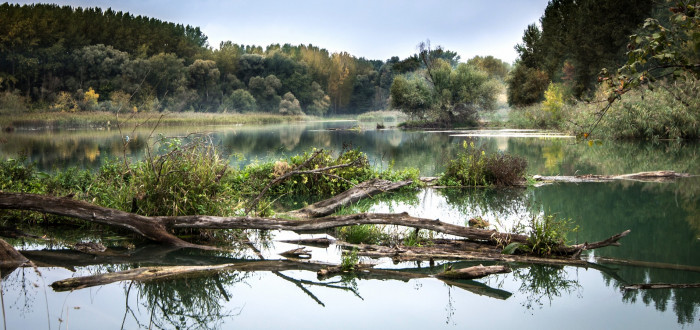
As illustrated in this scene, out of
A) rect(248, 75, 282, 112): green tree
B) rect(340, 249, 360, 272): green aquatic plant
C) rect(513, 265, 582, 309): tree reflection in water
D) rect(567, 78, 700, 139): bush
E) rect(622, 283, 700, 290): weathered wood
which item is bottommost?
rect(513, 265, 582, 309): tree reflection in water

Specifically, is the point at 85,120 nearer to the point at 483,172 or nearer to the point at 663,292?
the point at 483,172

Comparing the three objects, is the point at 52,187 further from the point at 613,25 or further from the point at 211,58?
the point at 211,58

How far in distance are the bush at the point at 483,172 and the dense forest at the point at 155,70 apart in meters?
25.9

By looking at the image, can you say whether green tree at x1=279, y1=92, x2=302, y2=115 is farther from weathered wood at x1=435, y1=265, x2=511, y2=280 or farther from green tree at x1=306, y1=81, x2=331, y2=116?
weathered wood at x1=435, y1=265, x2=511, y2=280

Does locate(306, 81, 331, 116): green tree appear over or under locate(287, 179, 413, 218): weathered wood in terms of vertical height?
over

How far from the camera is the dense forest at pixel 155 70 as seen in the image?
2189 inches

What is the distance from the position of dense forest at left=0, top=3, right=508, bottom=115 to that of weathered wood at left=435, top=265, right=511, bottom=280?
31557mm

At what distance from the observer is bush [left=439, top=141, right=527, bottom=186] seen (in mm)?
12500

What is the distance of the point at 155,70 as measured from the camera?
66.9m

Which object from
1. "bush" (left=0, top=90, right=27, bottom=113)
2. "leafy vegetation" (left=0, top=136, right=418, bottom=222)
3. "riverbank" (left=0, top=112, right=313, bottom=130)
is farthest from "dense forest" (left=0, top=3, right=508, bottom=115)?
"leafy vegetation" (left=0, top=136, right=418, bottom=222)

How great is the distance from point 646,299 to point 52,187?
29.8 feet

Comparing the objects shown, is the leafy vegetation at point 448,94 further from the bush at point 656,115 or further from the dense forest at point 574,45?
the bush at point 656,115

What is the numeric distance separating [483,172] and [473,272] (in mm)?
7764

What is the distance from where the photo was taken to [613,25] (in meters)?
39.1
